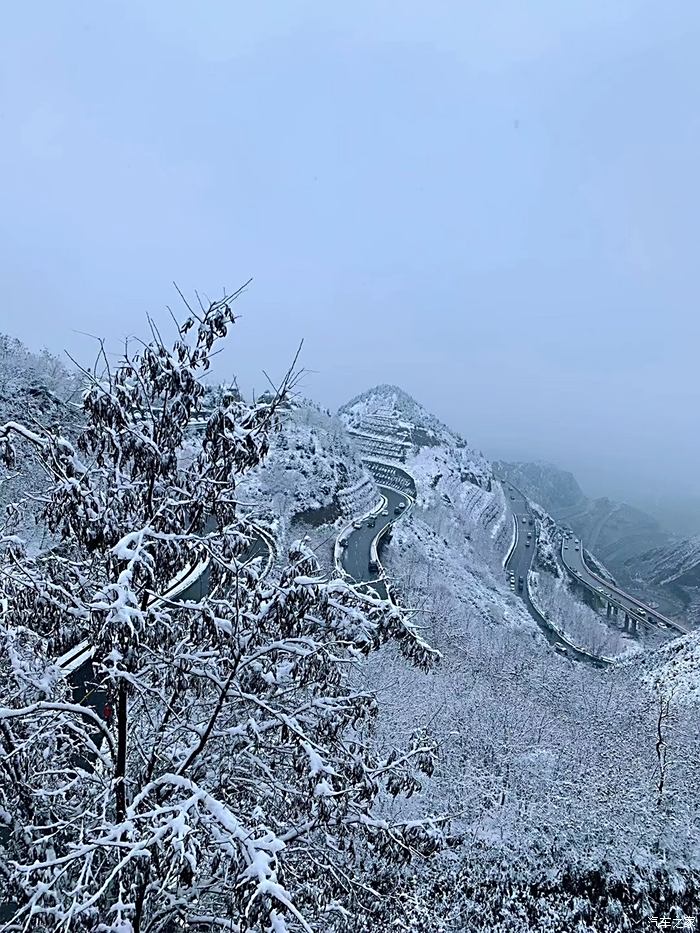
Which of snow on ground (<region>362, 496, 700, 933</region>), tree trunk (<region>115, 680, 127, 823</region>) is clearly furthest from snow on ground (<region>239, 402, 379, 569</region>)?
tree trunk (<region>115, 680, 127, 823</region>)

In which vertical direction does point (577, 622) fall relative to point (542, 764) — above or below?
below

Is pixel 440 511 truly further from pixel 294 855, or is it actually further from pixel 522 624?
pixel 294 855

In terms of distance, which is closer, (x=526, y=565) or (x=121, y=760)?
(x=121, y=760)

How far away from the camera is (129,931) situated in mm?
4004

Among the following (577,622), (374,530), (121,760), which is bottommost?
(577,622)

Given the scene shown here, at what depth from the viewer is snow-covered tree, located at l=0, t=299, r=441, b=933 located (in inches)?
167

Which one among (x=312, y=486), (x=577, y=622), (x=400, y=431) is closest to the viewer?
(x=312, y=486)

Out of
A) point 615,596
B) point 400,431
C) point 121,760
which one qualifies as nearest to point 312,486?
point 121,760

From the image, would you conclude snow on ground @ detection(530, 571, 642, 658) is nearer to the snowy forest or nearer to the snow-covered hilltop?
the snow-covered hilltop

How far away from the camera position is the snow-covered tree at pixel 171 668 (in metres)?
4.24

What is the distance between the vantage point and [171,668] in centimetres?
489

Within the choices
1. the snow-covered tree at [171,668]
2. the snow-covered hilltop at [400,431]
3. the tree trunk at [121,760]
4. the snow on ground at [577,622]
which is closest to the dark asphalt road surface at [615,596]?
the snow on ground at [577,622]

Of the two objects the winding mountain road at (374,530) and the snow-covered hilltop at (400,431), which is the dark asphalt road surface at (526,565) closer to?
the snow-covered hilltop at (400,431)

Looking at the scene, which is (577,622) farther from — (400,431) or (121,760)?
→ (400,431)
